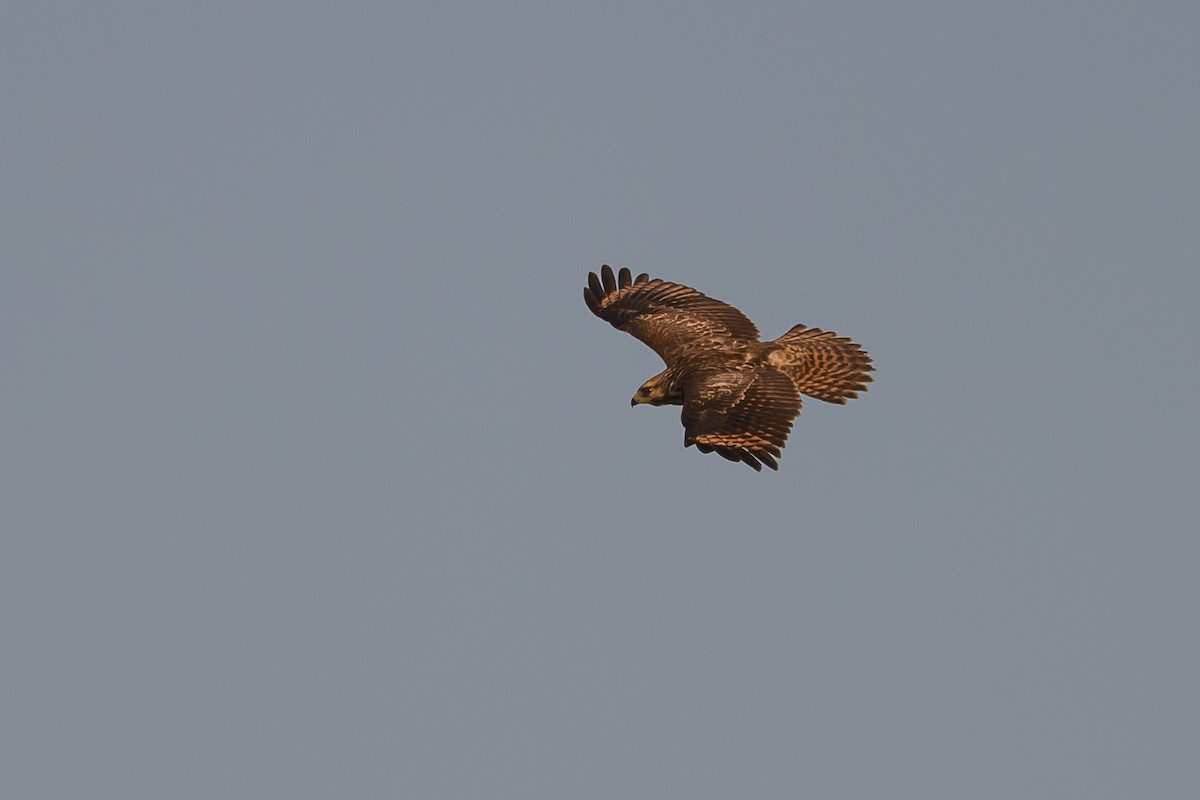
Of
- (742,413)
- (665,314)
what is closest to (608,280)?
(665,314)

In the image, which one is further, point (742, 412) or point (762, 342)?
point (762, 342)

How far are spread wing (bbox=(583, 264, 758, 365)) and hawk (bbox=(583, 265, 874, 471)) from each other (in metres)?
0.02

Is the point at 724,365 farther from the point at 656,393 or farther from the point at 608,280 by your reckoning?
the point at 608,280

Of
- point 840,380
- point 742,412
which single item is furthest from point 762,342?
point 742,412

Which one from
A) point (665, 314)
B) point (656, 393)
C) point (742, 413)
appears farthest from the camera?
point (665, 314)

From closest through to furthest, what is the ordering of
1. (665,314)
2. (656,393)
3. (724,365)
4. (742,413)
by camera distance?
(742,413) → (724,365) → (656,393) → (665,314)

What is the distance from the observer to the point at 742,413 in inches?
1075

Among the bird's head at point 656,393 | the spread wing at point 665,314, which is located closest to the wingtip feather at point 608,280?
the spread wing at point 665,314

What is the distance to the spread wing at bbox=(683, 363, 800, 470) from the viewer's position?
87.2 feet

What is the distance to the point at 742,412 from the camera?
2734 centimetres

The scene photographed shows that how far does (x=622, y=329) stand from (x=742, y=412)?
19.8ft

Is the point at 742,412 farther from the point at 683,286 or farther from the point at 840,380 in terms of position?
the point at 683,286

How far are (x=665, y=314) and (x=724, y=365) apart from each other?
325cm

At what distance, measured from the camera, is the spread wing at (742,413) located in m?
26.6
